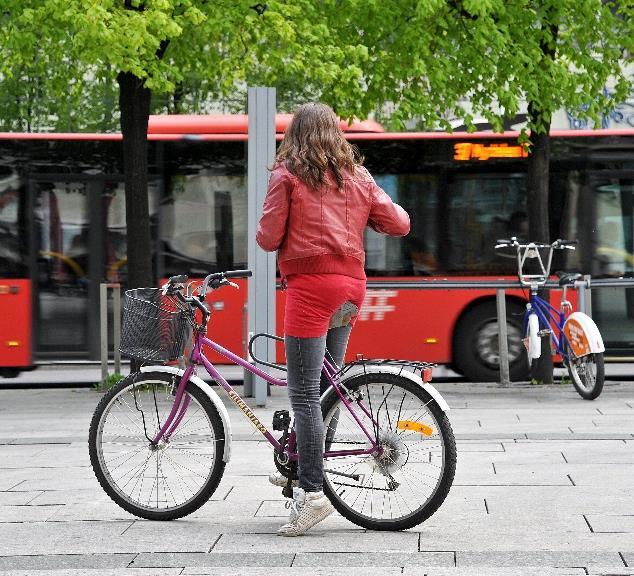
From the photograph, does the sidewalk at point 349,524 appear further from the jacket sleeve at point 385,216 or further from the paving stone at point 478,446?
the jacket sleeve at point 385,216

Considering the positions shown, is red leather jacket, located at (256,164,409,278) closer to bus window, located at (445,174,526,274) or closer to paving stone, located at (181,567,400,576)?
paving stone, located at (181,567,400,576)

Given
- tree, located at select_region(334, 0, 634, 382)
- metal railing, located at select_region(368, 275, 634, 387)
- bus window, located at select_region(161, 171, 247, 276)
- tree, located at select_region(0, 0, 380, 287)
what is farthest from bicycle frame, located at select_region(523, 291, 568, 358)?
bus window, located at select_region(161, 171, 247, 276)

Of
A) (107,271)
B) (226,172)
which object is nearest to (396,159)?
(226,172)

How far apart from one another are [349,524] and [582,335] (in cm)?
622

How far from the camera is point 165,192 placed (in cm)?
1548

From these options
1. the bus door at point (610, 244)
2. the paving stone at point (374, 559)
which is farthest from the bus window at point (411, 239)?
the paving stone at point (374, 559)

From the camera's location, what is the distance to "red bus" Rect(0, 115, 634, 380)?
15195mm

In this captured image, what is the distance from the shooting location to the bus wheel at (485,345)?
15.1m

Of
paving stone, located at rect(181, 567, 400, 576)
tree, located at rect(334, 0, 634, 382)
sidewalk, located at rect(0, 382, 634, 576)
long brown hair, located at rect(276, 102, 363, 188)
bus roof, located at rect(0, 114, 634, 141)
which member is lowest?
sidewalk, located at rect(0, 382, 634, 576)

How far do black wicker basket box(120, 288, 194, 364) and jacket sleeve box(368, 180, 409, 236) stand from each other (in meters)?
0.89

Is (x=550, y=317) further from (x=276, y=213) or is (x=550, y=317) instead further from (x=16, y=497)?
(x=276, y=213)

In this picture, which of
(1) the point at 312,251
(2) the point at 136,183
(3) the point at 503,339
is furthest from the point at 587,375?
(1) the point at 312,251

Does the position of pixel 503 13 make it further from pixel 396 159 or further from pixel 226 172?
pixel 226 172

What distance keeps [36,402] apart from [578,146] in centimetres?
624
